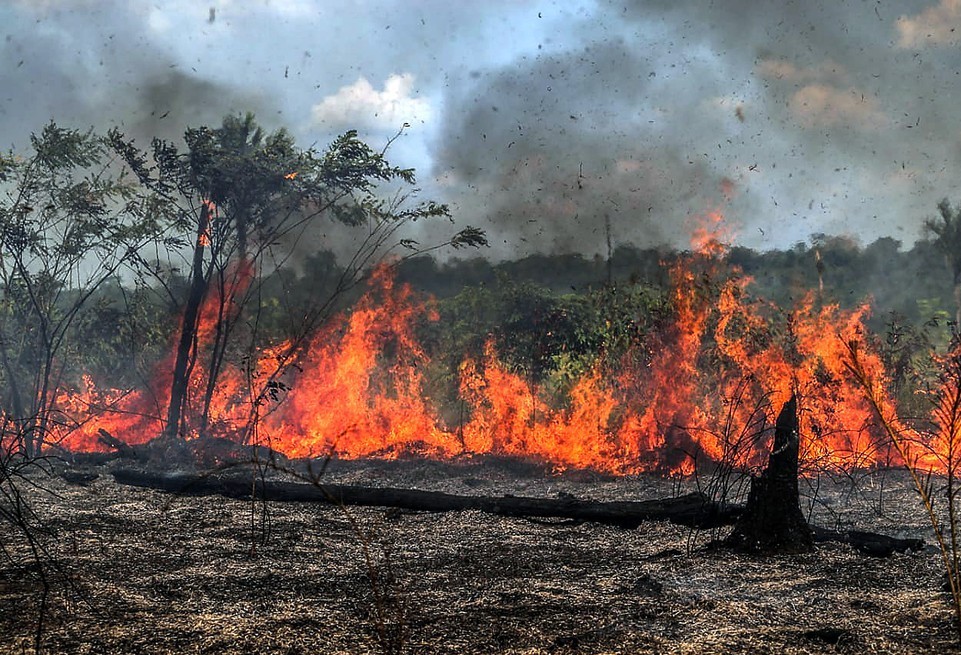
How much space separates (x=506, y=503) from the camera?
29.5ft

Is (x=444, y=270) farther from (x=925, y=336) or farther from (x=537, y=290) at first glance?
(x=925, y=336)

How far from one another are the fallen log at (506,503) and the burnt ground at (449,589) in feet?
0.51

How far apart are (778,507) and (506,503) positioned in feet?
10.5

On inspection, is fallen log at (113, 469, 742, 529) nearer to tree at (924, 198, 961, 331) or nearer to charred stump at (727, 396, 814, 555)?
charred stump at (727, 396, 814, 555)

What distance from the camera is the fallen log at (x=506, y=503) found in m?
8.02

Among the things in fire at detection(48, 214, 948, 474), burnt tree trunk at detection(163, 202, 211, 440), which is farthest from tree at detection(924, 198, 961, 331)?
burnt tree trunk at detection(163, 202, 211, 440)

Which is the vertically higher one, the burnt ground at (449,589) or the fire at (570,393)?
the fire at (570,393)

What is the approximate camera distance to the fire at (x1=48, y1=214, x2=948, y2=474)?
13609mm

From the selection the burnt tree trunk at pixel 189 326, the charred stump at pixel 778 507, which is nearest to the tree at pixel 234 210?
the burnt tree trunk at pixel 189 326

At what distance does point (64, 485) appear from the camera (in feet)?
38.2

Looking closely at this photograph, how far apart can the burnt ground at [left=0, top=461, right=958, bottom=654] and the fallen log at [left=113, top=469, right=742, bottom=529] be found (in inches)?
6.2

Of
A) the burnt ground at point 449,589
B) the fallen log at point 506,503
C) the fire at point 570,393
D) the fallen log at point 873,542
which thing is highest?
the fire at point 570,393

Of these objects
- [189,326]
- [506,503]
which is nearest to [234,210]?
[189,326]

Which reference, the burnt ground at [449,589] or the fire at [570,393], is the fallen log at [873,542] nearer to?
the burnt ground at [449,589]
